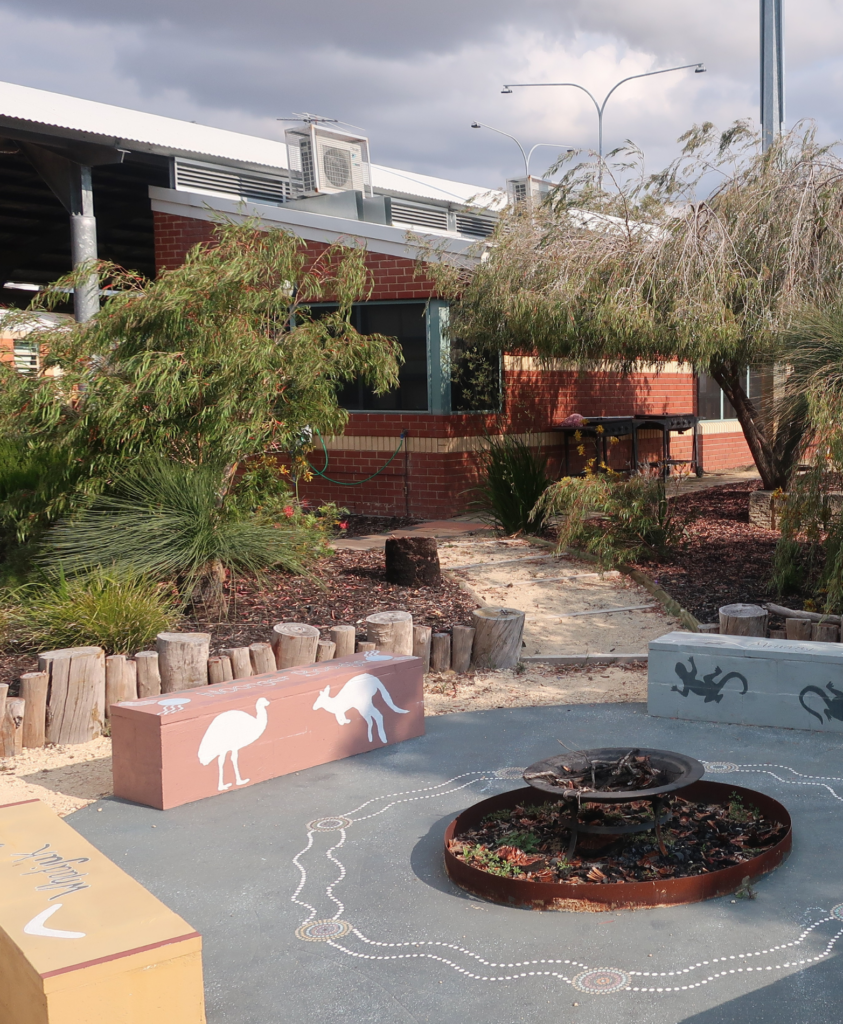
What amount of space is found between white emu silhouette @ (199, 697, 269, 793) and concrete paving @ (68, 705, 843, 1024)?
182 mm

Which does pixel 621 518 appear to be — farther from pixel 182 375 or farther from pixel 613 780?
pixel 613 780

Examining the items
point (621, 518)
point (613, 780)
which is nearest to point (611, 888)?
point (613, 780)

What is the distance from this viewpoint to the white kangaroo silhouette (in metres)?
5.32

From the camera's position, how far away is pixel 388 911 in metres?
3.69

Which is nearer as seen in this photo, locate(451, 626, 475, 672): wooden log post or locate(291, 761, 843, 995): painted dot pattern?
locate(291, 761, 843, 995): painted dot pattern

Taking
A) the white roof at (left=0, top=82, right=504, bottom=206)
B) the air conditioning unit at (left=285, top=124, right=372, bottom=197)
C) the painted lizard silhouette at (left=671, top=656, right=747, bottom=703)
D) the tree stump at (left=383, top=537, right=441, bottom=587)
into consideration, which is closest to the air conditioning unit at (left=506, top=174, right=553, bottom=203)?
the white roof at (left=0, top=82, right=504, bottom=206)

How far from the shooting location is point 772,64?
14.2 meters

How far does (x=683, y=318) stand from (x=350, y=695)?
19.0ft

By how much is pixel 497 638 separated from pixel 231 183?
11.8 meters

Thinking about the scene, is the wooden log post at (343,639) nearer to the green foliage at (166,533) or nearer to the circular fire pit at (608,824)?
the green foliage at (166,533)

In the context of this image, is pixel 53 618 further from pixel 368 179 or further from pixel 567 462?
pixel 368 179

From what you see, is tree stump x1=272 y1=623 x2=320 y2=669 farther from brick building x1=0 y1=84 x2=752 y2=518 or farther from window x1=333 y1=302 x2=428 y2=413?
window x1=333 y1=302 x2=428 y2=413

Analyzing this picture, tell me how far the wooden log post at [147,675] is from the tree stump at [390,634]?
1.41 meters

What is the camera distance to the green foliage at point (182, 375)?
24.5 feet
